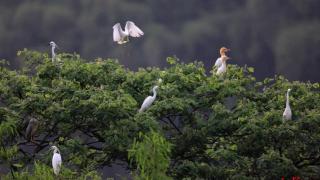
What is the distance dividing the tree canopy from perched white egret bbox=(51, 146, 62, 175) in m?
0.28

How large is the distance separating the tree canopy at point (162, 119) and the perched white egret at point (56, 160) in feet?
0.91

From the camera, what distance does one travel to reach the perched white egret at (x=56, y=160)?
10.3 m

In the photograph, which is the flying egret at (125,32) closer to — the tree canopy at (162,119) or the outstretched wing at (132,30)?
the outstretched wing at (132,30)

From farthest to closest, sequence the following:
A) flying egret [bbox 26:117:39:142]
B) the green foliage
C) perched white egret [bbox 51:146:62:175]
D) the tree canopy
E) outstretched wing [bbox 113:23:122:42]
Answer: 1. outstretched wing [bbox 113:23:122:42]
2. flying egret [bbox 26:117:39:142]
3. the tree canopy
4. perched white egret [bbox 51:146:62:175]
5. the green foliage

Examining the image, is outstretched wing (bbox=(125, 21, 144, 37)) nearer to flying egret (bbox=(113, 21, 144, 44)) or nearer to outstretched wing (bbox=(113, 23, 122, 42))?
flying egret (bbox=(113, 21, 144, 44))

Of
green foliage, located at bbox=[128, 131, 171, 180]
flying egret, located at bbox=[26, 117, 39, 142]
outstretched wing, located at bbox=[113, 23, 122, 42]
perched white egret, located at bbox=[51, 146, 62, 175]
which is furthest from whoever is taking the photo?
outstretched wing, located at bbox=[113, 23, 122, 42]

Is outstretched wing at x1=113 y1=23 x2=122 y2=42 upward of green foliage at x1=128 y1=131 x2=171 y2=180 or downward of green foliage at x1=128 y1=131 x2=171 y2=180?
upward

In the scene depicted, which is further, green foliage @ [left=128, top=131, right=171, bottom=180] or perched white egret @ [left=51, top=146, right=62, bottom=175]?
perched white egret @ [left=51, top=146, right=62, bottom=175]

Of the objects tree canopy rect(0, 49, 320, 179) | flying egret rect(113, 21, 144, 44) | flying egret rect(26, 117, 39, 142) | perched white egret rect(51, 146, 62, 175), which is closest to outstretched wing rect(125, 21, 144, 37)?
flying egret rect(113, 21, 144, 44)

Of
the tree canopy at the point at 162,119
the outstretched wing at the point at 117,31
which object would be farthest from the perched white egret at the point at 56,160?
the outstretched wing at the point at 117,31

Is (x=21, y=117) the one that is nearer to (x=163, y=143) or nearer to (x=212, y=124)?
(x=212, y=124)

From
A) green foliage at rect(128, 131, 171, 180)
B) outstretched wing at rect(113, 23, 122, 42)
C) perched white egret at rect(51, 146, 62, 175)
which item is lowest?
green foliage at rect(128, 131, 171, 180)

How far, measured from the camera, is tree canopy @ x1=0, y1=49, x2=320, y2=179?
11297 millimetres

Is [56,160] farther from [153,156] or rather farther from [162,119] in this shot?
[153,156]
